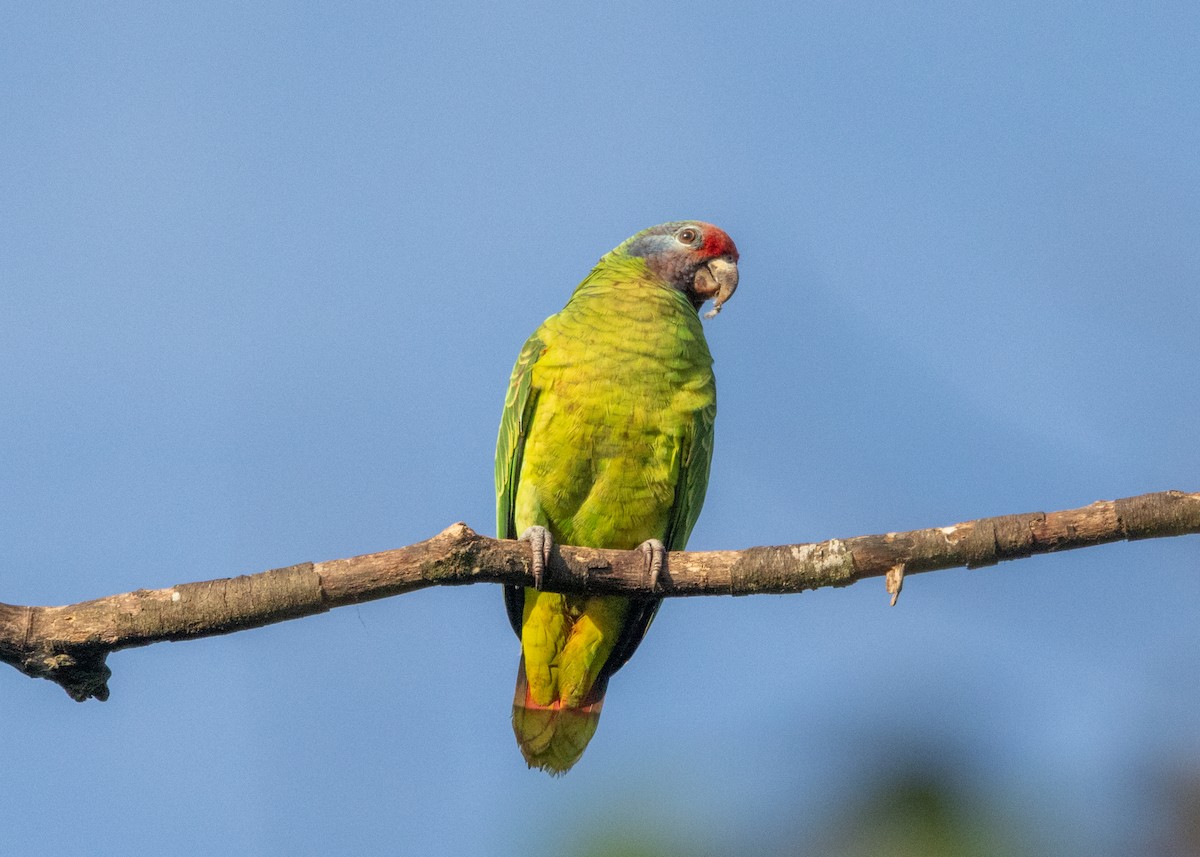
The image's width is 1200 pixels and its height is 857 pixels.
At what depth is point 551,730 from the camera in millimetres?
5852

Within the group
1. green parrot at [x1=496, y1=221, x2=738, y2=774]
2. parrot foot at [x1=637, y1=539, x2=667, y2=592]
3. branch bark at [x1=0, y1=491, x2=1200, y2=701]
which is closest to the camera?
branch bark at [x1=0, y1=491, x2=1200, y2=701]

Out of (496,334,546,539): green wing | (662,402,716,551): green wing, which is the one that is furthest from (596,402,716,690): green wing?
(496,334,546,539): green wing

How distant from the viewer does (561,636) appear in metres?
5.82

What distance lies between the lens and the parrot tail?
582cm

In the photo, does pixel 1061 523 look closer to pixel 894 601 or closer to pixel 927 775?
pixel 894 601

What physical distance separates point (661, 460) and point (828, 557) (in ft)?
4.77

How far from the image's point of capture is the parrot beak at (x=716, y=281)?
6.95 metres

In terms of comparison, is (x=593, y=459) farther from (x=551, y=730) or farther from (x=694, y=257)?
(x=694, y=257)

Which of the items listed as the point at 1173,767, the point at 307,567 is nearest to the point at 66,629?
the point at 307,567

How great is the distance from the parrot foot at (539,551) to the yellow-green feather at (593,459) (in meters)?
0.72

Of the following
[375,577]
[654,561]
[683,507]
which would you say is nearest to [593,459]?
[683,507]

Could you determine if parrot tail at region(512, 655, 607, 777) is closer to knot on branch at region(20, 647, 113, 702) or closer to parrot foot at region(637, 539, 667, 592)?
parrot foot at region(637, 539, 667, 592)

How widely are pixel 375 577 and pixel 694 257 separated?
3.37 meters

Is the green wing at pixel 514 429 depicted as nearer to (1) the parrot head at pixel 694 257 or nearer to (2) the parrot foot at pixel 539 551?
(2) the parrot foot at pixel 539 551
